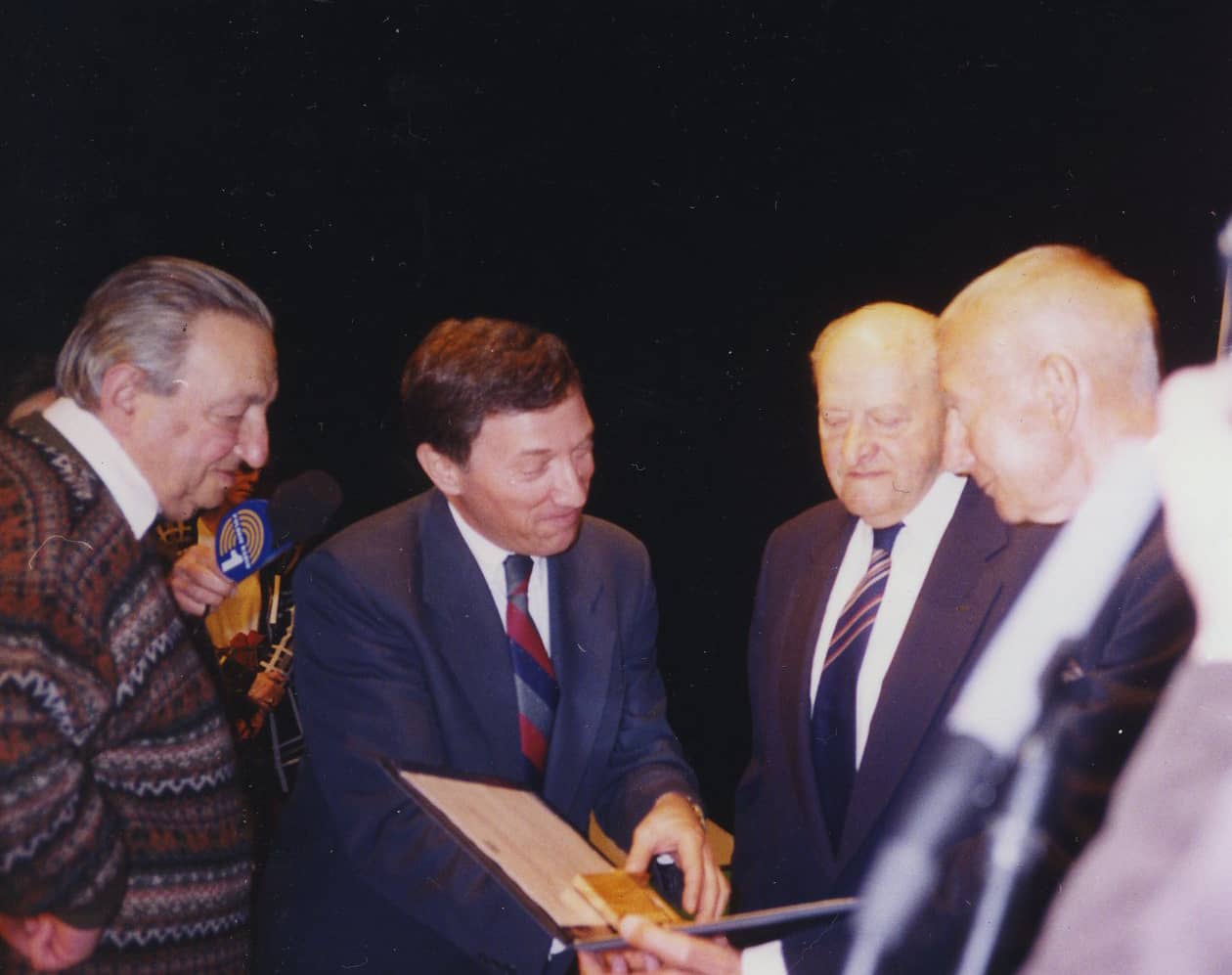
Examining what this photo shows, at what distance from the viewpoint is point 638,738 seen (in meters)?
2.12

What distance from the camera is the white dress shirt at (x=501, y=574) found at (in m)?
2.11

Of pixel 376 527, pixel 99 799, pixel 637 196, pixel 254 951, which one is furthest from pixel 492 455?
pixel 637 196

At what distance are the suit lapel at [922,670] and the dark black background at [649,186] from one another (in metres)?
0.90

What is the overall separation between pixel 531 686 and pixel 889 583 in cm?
82

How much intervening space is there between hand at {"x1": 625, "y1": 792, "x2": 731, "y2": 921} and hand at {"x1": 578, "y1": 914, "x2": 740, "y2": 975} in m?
0.08

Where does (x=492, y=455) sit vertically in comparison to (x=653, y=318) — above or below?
below

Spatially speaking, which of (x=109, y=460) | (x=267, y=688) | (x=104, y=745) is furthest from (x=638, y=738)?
(x=267, y=688)

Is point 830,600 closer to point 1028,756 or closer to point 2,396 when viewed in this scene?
point 1028,756

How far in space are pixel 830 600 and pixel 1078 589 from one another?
0.63m

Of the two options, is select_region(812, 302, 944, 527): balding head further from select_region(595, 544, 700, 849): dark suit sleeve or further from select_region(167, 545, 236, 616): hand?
select_region(167, 545, 236, 616): hand

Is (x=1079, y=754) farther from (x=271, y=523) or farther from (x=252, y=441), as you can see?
(x=271, y=523)

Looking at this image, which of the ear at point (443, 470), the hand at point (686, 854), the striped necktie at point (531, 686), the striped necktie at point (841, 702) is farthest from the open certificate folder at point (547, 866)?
the ear at point (443, 470)

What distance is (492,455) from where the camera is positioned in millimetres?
2088

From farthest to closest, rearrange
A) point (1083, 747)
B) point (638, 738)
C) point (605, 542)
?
1. point (605, 542)
2. point (638, 738)
3. point (1083, 747)
